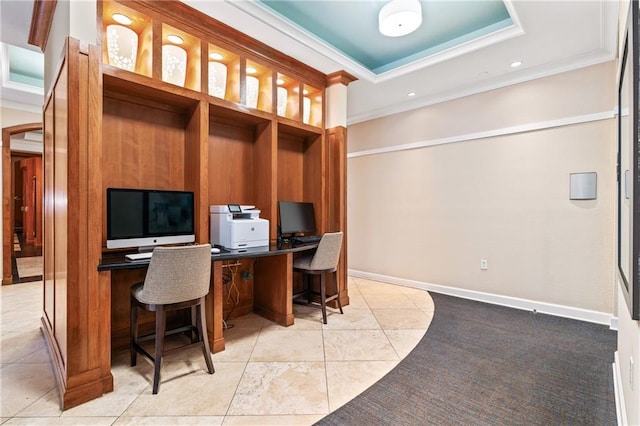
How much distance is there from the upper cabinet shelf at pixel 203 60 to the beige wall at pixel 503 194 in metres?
1.97

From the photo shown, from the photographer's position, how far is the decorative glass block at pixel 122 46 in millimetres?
2346

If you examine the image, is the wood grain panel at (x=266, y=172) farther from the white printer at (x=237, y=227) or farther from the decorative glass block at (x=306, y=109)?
the decorative glass block at (x=306, y=109)

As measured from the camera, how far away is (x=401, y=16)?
8.16ft

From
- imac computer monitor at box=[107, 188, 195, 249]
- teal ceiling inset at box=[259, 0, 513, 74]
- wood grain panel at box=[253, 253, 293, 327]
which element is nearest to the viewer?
imac computer monitor at box=[107, 188, 195, 249]

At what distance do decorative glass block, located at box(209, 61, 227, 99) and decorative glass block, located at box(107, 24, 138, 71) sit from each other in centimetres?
63

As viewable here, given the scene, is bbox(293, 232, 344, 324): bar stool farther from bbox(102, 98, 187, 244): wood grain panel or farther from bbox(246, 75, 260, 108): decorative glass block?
bbox(246, 75, 260, 108): decorative glass block

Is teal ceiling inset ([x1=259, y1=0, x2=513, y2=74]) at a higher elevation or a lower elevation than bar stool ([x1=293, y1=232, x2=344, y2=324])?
higher

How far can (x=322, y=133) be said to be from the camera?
3785mm

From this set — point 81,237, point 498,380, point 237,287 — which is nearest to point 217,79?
point 81,237

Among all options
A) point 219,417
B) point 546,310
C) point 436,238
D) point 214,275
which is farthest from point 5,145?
point 546,310

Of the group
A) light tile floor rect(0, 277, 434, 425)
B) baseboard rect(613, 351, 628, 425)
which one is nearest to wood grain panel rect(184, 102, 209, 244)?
light tile floor rect(0, 277, 434, 425)

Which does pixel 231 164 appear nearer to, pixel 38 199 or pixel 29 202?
pixel 38 199

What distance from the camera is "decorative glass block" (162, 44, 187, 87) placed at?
2598mm

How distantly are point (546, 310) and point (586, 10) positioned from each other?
118 inches
